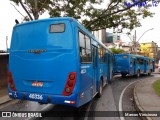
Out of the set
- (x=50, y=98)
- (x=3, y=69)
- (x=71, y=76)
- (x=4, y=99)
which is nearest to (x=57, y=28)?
(x=71, y=76)

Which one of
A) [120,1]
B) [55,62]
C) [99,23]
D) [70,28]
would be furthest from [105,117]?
[99,23]

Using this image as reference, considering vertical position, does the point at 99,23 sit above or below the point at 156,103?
above

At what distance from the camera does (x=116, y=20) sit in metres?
21.4

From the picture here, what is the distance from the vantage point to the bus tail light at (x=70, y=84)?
270 inches

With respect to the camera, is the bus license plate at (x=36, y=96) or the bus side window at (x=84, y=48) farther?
the bus side window at (x=84, y=48)

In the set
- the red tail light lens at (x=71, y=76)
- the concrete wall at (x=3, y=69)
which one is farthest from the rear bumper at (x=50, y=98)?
the concrete wall at (x=3, y=69)

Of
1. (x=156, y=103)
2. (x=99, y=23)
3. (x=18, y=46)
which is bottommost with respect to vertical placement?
(x=156, y=103)

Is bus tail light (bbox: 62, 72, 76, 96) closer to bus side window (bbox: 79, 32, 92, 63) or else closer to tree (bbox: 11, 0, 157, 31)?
bus side window (bbox: 79, 32, 92, 63)

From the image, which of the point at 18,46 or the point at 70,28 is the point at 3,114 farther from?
the point at 70,28

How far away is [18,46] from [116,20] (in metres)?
14.8

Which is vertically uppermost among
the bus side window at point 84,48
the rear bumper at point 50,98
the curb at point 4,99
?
the bus side window at point 84,48

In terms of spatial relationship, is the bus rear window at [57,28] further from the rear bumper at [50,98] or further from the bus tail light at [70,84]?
the rear bumper at [50,98]

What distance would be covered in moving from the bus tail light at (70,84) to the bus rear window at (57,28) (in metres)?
1.35

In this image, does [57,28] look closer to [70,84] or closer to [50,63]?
[50,63]
